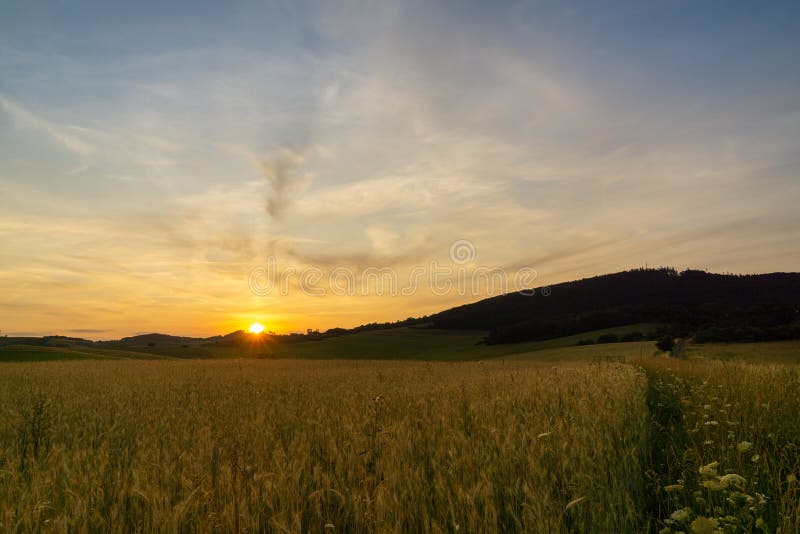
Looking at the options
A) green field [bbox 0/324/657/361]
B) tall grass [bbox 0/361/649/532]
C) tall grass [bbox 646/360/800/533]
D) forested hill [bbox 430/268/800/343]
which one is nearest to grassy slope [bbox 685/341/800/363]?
green field [bbox 0/324/657/361]

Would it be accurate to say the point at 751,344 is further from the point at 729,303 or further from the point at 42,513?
the point at 729,303

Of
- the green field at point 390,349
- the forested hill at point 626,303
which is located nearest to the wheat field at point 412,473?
the green field at point 390,349

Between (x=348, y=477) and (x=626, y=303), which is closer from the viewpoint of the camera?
(x=348, y=477)

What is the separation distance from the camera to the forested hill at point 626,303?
89438mm

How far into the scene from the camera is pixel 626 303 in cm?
11369

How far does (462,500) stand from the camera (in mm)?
2775

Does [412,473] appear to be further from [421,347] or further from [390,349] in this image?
[421,347]

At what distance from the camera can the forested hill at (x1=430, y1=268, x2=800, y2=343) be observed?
8944 centimetres

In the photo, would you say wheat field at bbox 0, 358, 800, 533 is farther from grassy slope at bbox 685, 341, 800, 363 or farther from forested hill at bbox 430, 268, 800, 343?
forested hill at bbox 430, 268, 800, 343

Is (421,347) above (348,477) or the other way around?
the other way around

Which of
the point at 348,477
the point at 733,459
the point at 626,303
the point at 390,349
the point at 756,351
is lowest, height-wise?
the point at 390,349

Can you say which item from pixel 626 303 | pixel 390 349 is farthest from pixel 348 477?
pixel 626 303

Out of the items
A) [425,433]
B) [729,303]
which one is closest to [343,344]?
[729,303]

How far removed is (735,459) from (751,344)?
49.3 metres
